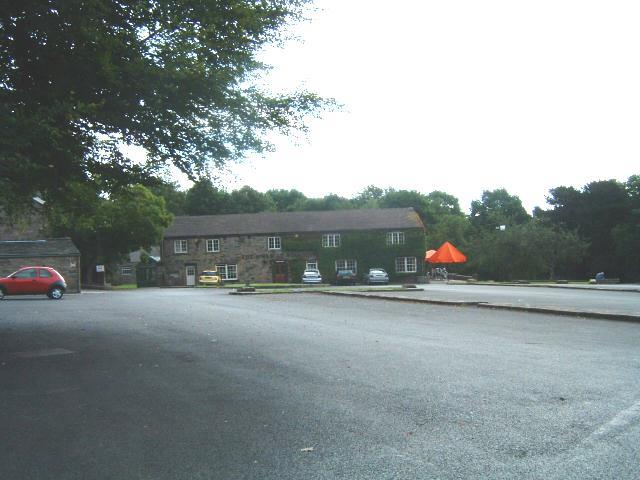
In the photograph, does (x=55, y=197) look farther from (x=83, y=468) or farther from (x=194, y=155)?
(x=83, y=468)

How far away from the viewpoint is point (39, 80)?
9.92 m

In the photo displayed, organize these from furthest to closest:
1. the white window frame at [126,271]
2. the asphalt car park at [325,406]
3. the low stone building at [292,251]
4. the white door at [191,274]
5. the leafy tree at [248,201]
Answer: the leafy tree at [248,201]
the white window frame at [126,271]
the white door at [191,274]
the low stone building at [292,251]
the asphalt car park at [325,406]

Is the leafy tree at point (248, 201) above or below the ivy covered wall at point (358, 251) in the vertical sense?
above

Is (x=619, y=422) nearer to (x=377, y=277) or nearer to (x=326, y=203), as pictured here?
(x=377, y=277)

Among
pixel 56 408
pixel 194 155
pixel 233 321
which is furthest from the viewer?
pixel 233 321

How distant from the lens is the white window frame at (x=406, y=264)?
62156mm

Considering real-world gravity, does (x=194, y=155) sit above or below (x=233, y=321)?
above

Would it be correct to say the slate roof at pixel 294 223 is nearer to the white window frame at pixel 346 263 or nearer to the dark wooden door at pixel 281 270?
the white window frame at pixel 346 263

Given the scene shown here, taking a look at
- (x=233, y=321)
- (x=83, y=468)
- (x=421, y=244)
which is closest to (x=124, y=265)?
(x=421, y=244)

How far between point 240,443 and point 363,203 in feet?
361

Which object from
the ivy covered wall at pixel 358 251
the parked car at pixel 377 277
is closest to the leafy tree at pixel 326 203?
the ivy covered wall at pixel 358 251

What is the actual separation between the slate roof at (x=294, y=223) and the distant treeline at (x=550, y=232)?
4.32 meters

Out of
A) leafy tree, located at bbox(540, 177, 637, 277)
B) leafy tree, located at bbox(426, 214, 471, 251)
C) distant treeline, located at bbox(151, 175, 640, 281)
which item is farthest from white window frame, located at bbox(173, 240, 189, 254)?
leafy tree, located at bbox(426, 214, 471, 251)

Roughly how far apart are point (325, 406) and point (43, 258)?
42263mm
